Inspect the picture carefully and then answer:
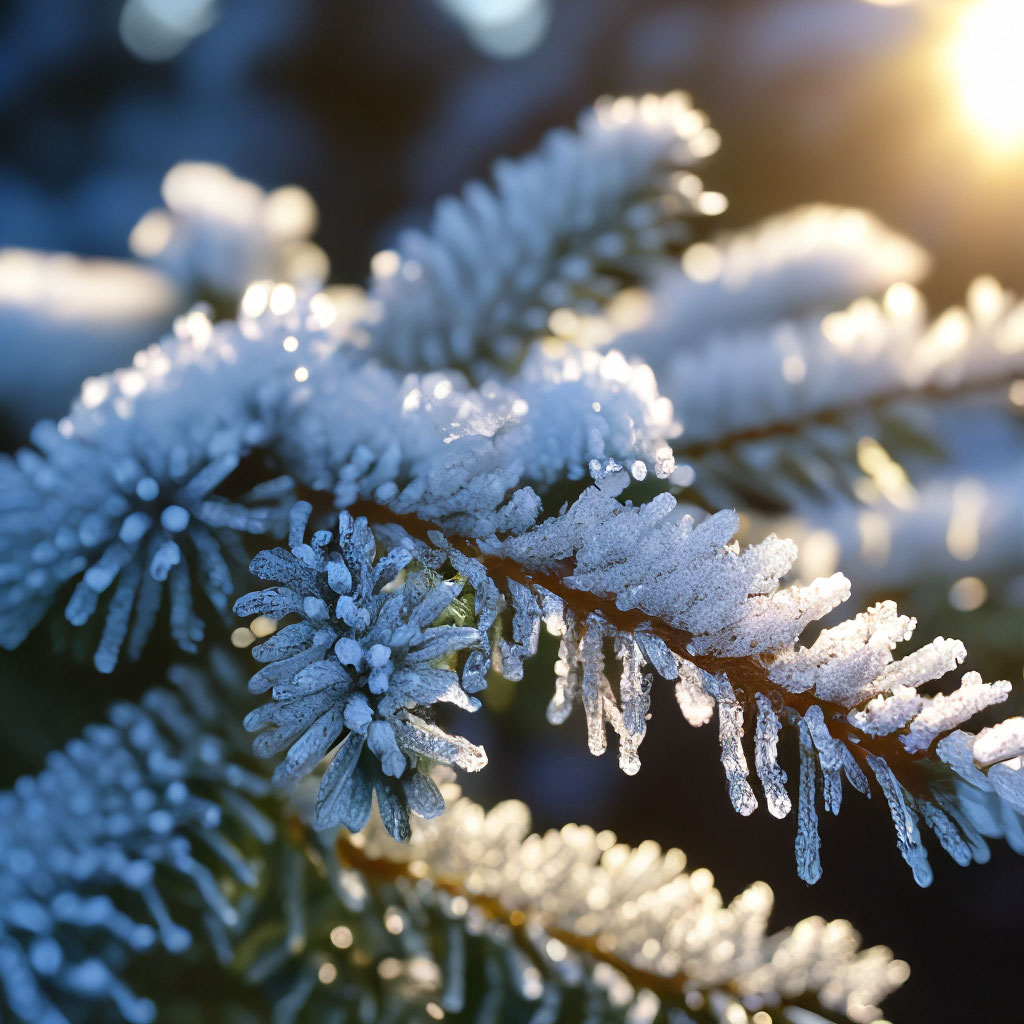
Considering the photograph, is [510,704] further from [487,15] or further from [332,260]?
[487,15]

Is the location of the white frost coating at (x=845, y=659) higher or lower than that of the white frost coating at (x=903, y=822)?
higher

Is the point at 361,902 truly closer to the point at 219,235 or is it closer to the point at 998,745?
the point at 998,745

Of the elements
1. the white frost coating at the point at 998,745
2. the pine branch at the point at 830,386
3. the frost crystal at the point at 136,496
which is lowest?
the white frost coating at the point at 998,745

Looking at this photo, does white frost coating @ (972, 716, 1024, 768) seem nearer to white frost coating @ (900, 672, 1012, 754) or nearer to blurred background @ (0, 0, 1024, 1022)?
white frost coating @ (900, 672, 1012, 754)

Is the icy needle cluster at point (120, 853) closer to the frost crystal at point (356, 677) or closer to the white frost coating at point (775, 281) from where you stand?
the frost crystal at point (356, 677)

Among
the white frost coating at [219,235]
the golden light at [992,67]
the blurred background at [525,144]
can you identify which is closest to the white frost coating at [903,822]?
the blurred background at [525,144]

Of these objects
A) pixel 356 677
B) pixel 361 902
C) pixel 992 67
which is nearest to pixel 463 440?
pixel 356 677
